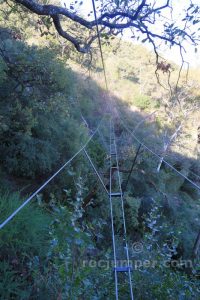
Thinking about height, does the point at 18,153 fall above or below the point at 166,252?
below

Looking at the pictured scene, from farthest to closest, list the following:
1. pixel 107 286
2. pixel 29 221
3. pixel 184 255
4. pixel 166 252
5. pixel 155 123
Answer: pixel 155 123, pixel 184 255, pixel 29 221, pixel 166 252, pixel 107 286

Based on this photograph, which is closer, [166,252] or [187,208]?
[166,252]

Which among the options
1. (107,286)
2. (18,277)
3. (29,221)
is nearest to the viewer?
(107,286)

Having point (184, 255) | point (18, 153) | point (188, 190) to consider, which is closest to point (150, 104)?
point (188, 190)

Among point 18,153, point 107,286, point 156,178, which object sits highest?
point 107,286

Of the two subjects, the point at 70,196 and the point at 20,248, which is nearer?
the point at 20,248

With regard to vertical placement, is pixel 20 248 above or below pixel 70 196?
above

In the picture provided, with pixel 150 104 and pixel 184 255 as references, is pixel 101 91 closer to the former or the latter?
pixel 150 104

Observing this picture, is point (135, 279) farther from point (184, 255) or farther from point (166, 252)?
point (184, 255)
